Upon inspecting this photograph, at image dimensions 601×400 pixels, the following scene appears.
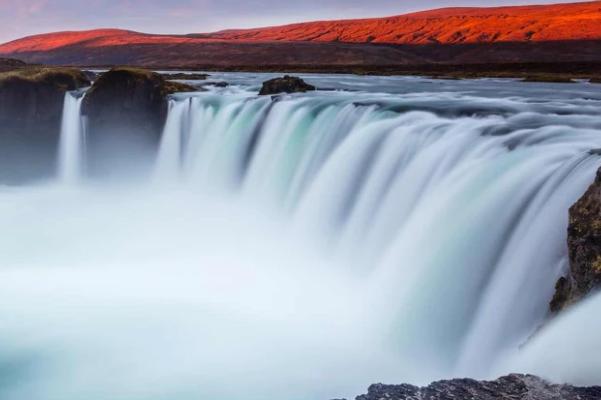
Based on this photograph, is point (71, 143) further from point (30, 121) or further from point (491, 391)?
point (491, 391)

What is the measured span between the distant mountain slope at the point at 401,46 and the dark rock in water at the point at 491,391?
94.5 m

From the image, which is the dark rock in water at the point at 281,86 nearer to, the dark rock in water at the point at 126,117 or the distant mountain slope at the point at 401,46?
the dark rock in water at the point at 126,117

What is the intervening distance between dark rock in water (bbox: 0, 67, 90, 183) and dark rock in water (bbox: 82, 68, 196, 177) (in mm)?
1559

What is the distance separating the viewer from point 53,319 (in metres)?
11.4

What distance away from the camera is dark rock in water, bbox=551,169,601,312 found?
593cm

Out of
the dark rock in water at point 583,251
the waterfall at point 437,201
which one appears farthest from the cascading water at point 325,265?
the dark rock in water at point 583,251

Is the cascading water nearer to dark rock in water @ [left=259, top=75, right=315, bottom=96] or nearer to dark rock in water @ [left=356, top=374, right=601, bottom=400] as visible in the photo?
dark rock in water @ [left=356, top=374, right=601, bottom=400]

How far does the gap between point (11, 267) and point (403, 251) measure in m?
9.48

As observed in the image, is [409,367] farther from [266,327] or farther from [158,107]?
[158,107]

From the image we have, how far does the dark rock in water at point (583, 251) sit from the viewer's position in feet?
19.5

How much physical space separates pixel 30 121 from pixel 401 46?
120586 millimetres

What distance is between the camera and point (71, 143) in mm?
23406

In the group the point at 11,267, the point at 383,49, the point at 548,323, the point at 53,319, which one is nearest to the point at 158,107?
the point at 11,267

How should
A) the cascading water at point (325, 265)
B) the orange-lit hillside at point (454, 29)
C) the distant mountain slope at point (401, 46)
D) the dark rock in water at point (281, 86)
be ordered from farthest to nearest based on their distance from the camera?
the orange-lit hillside at point (454, 29), the distant mountain slope at point (401, 46), the dark rock in water at point (281, 86), the cascading water at point (325, 265)
